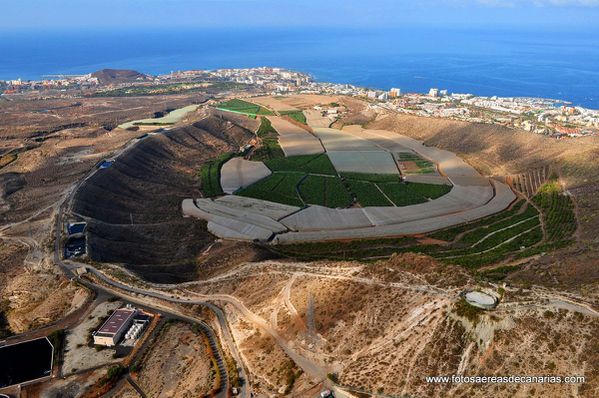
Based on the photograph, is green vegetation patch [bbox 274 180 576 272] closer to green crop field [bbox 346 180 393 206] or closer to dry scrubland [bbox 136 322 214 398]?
green crop field [bbox 346 180 393 206]

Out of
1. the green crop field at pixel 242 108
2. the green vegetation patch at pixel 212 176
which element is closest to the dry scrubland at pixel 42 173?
the green crop field at pixel 242 108

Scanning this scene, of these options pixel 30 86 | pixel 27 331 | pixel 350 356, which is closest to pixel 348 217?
pixel 350 356

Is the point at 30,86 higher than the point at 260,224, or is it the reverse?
the point at 30,86

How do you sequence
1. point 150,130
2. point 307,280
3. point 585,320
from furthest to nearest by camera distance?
point 150,130 < point 307,280 < point 585,320

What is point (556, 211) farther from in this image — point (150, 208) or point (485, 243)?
point (150, 208)

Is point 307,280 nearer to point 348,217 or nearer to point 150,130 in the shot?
point 348,217

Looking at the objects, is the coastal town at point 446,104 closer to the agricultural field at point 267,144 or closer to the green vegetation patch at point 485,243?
the agricultural field at point 267,144

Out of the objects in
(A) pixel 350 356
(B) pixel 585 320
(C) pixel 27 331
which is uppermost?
(B) pixel 585 320
